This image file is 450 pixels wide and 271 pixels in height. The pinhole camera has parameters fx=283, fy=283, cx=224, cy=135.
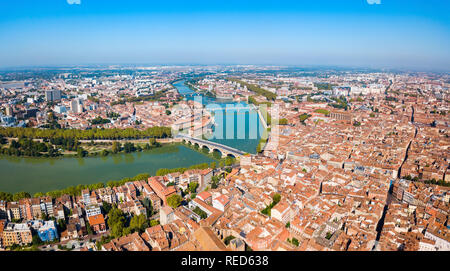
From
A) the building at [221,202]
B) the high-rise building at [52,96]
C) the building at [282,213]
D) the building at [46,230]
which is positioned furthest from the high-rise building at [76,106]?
the building at [282,213]

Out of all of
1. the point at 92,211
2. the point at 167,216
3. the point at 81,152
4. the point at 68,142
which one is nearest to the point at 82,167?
the point at 81,152

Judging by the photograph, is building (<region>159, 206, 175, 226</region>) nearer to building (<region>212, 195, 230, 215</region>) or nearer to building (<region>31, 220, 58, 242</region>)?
building (<region>212, 195, 230, 215</region>)

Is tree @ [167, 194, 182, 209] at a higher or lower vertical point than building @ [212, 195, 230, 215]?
lower

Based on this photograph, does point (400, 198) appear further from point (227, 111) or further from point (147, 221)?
point (227, 111)

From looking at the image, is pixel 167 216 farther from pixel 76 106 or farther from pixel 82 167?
pixel 76 106

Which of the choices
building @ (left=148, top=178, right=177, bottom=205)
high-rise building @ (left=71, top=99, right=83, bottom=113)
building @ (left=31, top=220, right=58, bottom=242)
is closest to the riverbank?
building @ (left=148, top=178, right=177, bottom=205)

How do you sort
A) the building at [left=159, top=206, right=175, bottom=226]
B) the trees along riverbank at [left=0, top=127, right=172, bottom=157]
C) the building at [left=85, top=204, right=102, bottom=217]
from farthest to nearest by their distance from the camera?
the trees along riverbank at [left=0, top=127, right=172, bottom=157]
the building at [left=85, top=204, right=102, bottom=217]
the building at [left=159, top=206, right=175, bottom=226]

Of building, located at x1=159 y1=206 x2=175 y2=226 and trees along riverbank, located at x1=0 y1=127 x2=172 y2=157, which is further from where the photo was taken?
trees along riverbank, located at x1=0 y1=127 x2=172 y2=157
